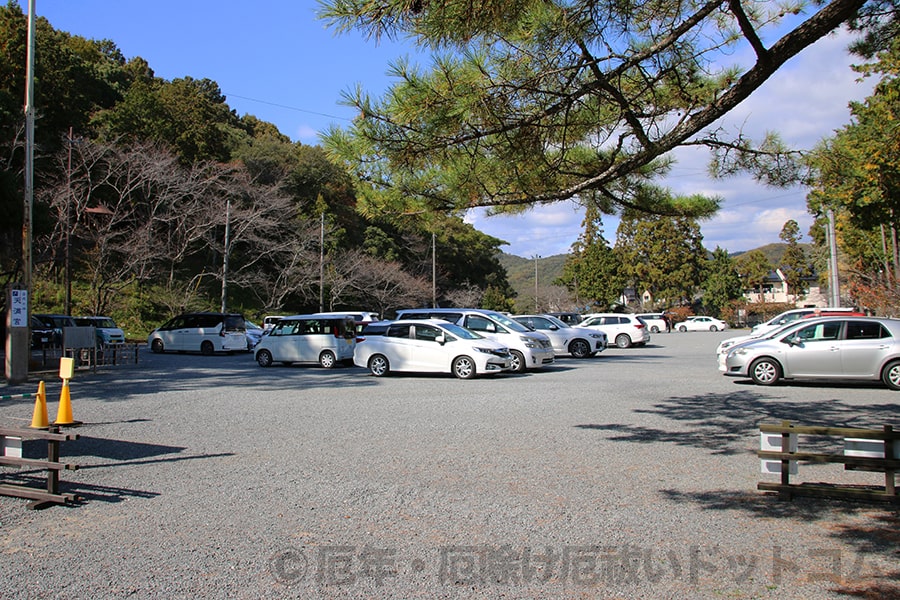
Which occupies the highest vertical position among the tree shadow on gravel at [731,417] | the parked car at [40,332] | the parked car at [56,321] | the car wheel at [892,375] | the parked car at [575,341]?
the parked car at [56,321]

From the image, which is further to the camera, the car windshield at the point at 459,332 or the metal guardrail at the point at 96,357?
the metal guardrail at the point at 96,357

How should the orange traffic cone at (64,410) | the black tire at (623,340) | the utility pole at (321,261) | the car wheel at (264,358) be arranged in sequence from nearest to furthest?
the orange traffic cone at (64,410) < the car wheel at (264,358) < the black tire at (623,340) < the utility pole at (321,261)

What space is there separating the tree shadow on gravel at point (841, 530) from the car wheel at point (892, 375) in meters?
9.29

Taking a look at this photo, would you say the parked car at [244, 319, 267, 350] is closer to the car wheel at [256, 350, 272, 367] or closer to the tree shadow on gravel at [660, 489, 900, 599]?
the car wheel at [256, 350, 272, 367]

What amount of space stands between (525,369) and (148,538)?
46.7ft

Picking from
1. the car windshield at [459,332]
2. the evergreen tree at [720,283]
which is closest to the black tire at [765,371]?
the car windshield at [459,332]

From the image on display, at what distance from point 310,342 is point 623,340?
52.6ft

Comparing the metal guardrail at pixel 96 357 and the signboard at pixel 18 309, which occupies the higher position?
the signboard at pixel 18 309

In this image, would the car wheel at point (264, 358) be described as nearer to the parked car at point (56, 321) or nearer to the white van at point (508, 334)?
the white van at point (508, 334)

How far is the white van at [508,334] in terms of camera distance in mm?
18219

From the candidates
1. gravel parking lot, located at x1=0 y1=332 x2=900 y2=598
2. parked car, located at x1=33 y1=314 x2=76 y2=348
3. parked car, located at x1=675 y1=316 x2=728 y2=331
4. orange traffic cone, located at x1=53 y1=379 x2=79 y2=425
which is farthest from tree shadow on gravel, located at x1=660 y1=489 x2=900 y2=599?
parked car, located at x1=675 y1=316 x2=728 y2=331

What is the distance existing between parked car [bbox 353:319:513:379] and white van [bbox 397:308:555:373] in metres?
0.65

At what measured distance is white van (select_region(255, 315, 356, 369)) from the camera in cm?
2003

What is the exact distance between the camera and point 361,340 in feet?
57.7
